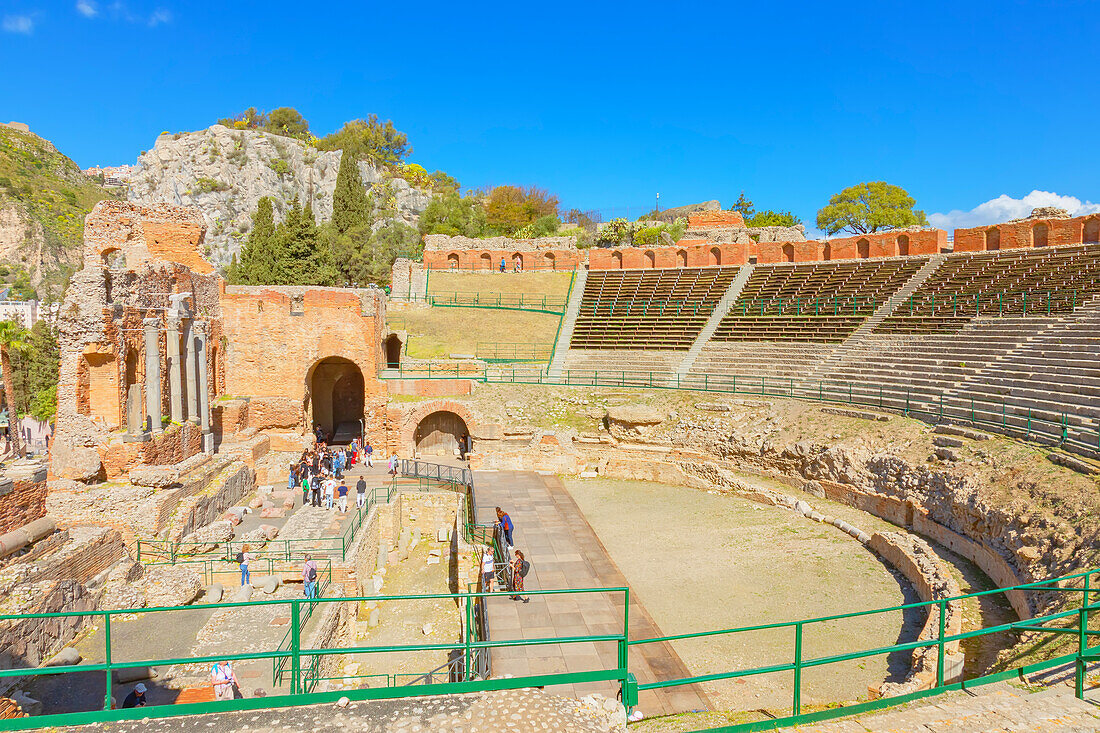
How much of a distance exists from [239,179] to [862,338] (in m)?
64.6

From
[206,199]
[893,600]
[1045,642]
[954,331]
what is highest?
[206,199]

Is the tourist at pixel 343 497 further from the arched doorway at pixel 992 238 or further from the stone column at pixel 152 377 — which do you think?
the arched doorway at pixel 992 238

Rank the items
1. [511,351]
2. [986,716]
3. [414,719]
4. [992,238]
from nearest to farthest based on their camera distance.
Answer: [414,719]
[986,716]
[511,351]
[992,238]

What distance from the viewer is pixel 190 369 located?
19.5 metres

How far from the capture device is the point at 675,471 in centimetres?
1933

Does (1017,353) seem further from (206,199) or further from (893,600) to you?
(206,199)

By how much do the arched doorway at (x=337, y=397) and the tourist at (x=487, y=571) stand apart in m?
16.0

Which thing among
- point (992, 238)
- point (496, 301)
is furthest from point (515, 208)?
point (992, 238)

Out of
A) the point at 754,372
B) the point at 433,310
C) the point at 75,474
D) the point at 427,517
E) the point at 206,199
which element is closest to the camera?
the point at 75,474

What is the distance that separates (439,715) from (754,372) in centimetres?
2183

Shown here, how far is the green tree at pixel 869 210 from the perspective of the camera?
5031cm

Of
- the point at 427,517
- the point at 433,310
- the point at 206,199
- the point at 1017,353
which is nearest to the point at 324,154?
the point at 206,199

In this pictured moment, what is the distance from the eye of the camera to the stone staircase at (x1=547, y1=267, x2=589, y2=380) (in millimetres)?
27503

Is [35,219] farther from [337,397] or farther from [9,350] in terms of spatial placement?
[337,397]
